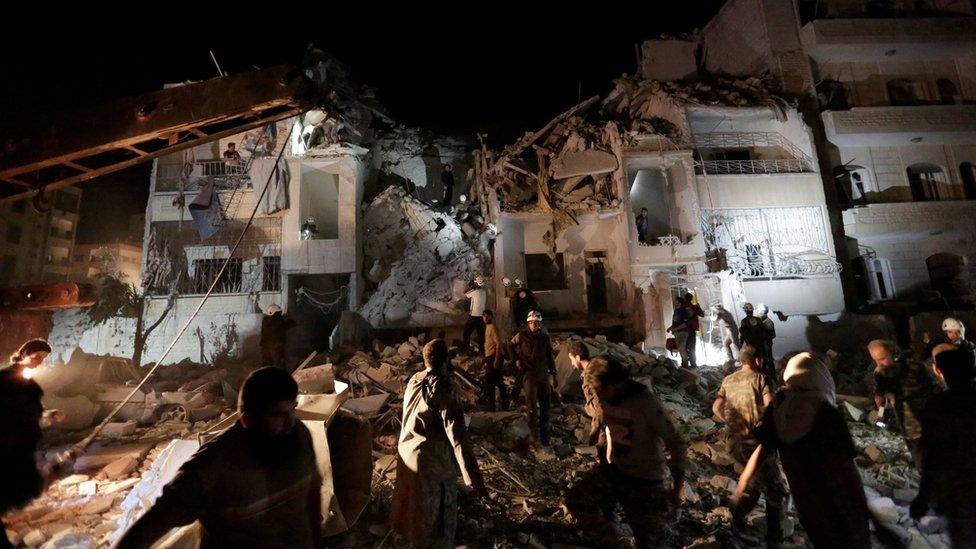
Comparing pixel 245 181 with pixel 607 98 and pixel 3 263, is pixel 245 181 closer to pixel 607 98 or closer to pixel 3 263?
pixel 607 98

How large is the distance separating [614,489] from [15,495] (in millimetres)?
3486

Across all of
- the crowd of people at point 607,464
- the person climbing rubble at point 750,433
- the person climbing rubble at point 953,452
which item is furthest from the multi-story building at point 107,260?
the person climbing rubble at point 953,452

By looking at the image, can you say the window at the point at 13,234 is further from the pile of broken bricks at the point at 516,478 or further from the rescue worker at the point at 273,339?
the pile of broken bricks at the point at 516,478

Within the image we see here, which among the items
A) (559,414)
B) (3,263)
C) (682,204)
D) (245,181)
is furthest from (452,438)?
(3,263)

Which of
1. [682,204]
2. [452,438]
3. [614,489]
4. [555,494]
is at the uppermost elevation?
[682,204]

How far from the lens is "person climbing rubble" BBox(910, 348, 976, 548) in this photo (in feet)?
8.95

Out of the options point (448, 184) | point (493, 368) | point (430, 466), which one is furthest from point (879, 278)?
point (430, 466)

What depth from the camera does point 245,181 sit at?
16156mm

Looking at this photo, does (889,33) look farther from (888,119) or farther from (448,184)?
(448,184)

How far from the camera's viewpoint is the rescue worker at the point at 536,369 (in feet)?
21.3

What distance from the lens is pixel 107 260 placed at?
26641mm

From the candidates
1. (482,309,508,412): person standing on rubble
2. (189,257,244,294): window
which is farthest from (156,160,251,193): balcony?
(482,309,508,412): person standing on rubble

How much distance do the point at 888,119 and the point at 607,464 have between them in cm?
2077

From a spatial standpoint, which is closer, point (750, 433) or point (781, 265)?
point (750, 433)
